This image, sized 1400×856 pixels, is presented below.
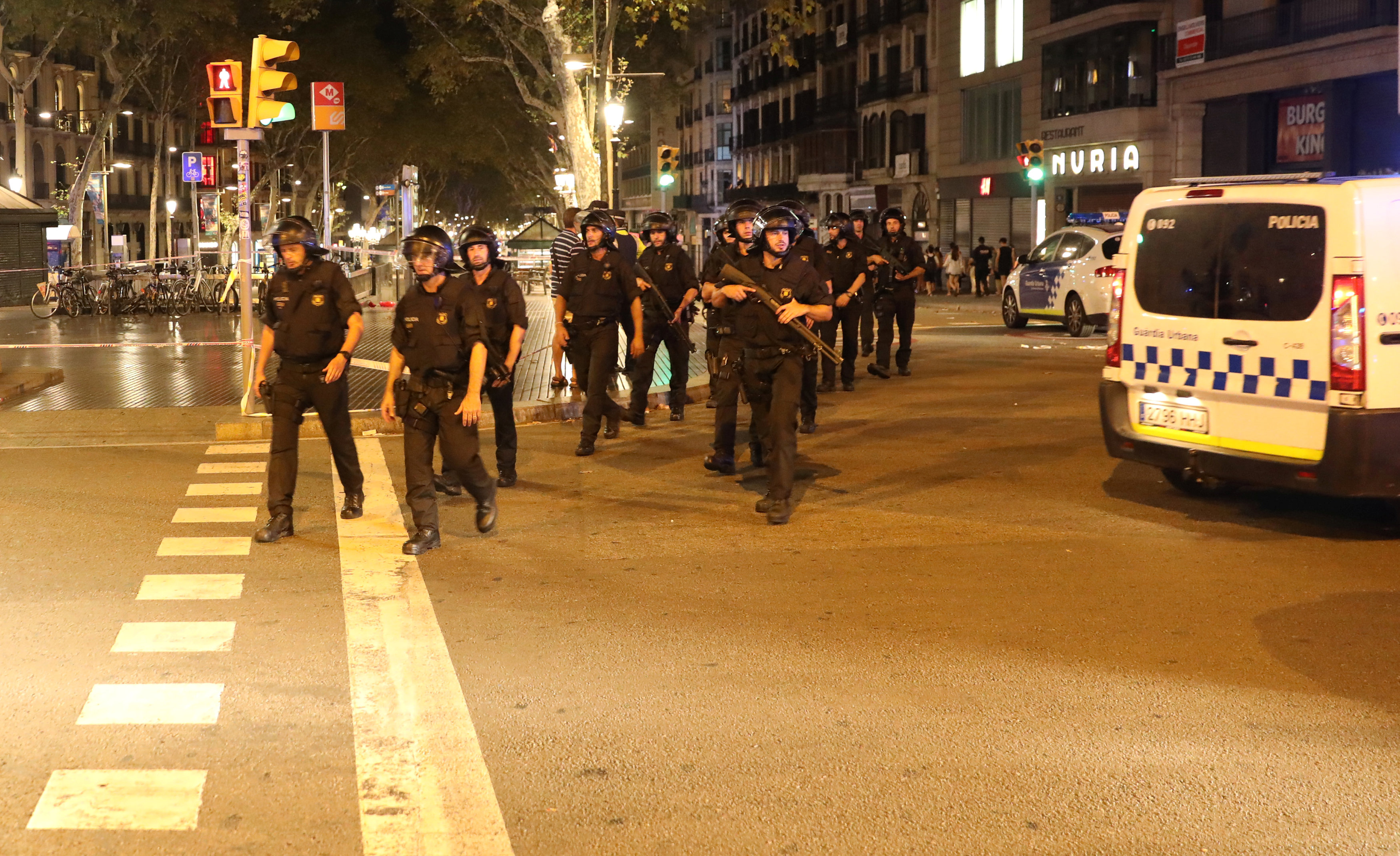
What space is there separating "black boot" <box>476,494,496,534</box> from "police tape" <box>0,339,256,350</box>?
12917 millimetres

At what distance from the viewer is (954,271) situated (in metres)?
43.8

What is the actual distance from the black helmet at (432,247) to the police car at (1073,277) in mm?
14674

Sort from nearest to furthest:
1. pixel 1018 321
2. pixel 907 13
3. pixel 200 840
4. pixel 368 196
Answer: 1. pixel 200 840
2. pixel 1018 321
3. pixel 907 13
4. pixel 368 196

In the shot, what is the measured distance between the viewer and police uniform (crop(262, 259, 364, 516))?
8.71m

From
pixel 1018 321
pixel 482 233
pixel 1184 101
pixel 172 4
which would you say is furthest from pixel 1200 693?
pixel 172 4

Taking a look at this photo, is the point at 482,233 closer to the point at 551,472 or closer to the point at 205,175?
the point at 551,472

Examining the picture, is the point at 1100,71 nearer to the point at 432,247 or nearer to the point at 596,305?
the point at 596,305

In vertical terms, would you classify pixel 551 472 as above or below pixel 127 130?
below

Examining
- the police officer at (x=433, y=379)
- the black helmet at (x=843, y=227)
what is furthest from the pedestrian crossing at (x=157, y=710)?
the black helmet at (x=843, y=227)

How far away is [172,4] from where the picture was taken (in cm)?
3859

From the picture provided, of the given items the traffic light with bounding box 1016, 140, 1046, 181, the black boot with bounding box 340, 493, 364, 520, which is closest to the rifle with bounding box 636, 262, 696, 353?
the black boot with bounding box 340, 493, 364, 520

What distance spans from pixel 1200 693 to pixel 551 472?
6.08 meters

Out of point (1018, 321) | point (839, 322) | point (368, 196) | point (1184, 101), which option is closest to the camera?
point (839, 322)

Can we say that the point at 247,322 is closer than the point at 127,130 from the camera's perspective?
Yes
